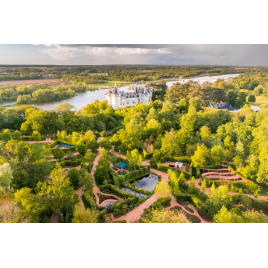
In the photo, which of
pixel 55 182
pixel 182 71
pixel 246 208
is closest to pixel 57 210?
pixel 55 182

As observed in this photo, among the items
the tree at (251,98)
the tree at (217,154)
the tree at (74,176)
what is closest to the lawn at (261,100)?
the tree at (251,98)

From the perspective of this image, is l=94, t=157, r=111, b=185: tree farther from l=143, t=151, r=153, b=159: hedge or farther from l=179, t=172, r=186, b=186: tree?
l=179, t=172, r=186, b=186: tree

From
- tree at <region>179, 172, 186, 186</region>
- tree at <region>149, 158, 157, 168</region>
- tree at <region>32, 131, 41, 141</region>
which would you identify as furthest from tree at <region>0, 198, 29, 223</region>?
tree at <region>32, 131, 41, 141</region>

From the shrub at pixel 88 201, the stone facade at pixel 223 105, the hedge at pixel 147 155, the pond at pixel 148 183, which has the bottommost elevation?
the pond at pixel 148 183

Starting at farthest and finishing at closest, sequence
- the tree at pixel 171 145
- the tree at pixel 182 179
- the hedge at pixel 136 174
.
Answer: the tree at pixel 171 145 < the hedge at pixel 136 174 < the tree at pixel 182 179

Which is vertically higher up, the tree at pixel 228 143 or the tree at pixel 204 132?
the tree at pixel 204 132

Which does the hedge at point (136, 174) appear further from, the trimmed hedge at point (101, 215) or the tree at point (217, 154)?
the tree at point (217, 154)
